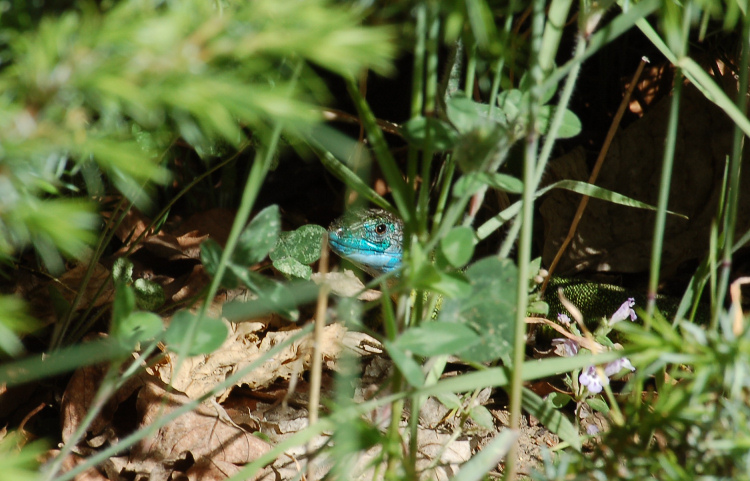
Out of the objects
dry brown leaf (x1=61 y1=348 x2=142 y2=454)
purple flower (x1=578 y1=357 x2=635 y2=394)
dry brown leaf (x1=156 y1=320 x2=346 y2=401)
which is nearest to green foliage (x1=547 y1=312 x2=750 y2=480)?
purple flower (x1=578 y1=357 x2=635 y2=394)

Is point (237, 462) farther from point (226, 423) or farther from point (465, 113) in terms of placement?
point (465, 113)

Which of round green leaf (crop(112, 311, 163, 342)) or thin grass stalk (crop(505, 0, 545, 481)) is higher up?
thin grass stalk (crop(505, 0, 545, 481))

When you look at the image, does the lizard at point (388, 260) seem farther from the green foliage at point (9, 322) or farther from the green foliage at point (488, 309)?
the green foliage at point (9, 322)

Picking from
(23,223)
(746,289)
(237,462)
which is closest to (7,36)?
(23,223)

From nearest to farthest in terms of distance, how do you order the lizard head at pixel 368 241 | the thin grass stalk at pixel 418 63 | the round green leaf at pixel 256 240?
the thin grass stalk at pixel 418 63, the round green leaf at pixel 256 240, the lizard head at pixel 368 241

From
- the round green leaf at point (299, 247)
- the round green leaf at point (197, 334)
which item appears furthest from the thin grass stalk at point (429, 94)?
the round green leaf at point (299, 247)

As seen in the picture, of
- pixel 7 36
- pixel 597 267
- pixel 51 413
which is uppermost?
pixel 7 36

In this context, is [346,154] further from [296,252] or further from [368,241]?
[368,241]

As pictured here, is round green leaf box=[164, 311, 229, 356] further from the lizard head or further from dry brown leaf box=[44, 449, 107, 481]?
the lizard head
